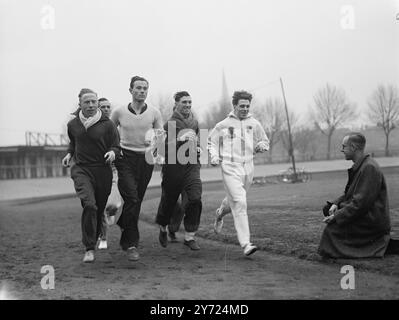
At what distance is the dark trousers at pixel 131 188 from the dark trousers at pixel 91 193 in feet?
0.85

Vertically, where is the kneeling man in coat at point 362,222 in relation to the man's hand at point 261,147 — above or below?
below

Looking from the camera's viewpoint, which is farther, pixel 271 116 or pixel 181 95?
pixel 271 116

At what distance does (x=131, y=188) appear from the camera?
641 centimetres

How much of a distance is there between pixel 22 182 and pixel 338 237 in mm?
30310

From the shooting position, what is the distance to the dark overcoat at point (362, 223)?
5516mm

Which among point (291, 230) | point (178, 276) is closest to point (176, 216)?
point (291, 230)

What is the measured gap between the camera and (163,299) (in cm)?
421

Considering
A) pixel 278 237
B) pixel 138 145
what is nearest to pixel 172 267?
pixel 138 145

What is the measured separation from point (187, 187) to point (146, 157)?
0.68 metres

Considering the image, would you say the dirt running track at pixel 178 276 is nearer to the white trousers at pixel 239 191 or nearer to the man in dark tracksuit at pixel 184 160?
the white trousers at pixel 239 191

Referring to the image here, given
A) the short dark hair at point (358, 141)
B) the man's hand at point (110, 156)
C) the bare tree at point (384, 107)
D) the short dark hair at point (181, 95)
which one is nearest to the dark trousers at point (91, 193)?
the man's hand at point (110, 156)

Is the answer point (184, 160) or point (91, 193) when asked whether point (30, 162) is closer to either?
point (184, 160)

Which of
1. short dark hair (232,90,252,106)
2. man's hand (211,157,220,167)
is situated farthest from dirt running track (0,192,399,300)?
short dark hair (232,90,252,106)

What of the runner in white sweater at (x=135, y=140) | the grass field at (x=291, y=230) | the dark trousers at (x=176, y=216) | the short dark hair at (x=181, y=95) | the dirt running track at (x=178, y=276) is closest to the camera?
the dirt running track at (x=178, y=276)
